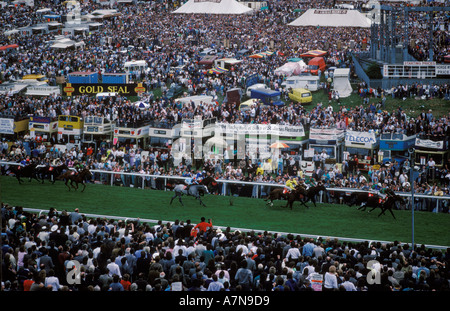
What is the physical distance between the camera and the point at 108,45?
5931 centimetres

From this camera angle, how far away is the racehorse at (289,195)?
943 inches

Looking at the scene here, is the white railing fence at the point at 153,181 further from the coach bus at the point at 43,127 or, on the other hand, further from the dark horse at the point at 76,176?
the coach bus at the point at 43,127

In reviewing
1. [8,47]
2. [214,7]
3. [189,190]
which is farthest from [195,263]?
[8,47]

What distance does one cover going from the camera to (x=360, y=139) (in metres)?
30.7

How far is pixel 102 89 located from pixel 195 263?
1150 inches

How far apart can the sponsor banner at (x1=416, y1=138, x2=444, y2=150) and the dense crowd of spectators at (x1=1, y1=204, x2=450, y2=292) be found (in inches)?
540

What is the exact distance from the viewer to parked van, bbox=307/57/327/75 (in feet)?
154

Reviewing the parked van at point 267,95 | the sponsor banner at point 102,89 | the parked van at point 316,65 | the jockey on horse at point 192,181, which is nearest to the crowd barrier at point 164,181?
the jockey on horse at point 192,181

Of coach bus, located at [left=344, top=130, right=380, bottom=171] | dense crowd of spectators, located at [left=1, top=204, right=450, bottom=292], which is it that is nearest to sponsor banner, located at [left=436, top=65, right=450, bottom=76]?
coach bus, located at [left=344, top=130, right=380, bottom=171]

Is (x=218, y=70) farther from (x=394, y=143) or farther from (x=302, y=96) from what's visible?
(x=394, y=143)

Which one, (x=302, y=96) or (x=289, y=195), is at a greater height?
(x=302, y=96)

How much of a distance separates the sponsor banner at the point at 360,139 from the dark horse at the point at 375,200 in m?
6.63
